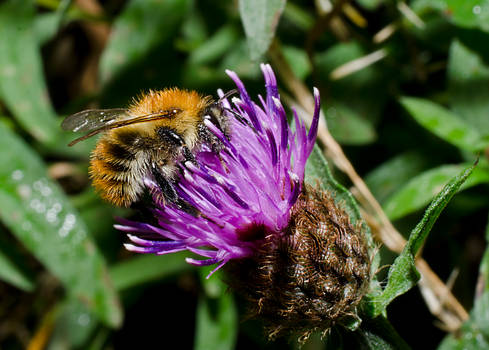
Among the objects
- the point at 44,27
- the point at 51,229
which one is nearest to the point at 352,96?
the point at 51,229

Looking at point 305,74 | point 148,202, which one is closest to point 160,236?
point 148,202

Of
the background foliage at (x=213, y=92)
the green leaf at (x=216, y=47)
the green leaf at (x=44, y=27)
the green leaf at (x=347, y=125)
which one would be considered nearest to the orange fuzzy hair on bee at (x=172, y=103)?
the background foliage at (x=213, y=92)

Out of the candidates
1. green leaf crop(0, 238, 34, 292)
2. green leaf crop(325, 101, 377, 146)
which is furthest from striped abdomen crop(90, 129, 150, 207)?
green leaf crop(325, 101, 377, 146)

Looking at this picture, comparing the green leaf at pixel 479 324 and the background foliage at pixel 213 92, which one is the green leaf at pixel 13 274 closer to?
the background foliage at pixel 213 92

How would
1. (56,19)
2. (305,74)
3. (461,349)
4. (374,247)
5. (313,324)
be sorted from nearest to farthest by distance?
(313,324), (374,247), (461,349), (305,74), (56,19)

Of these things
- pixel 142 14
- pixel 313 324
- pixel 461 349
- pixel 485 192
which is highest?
pixel 142 14

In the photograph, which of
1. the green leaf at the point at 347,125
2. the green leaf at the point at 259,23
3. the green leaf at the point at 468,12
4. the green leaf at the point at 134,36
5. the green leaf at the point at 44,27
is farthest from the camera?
the green leaf at the point at 44,27

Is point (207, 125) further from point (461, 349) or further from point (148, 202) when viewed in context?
point (461, 349)
